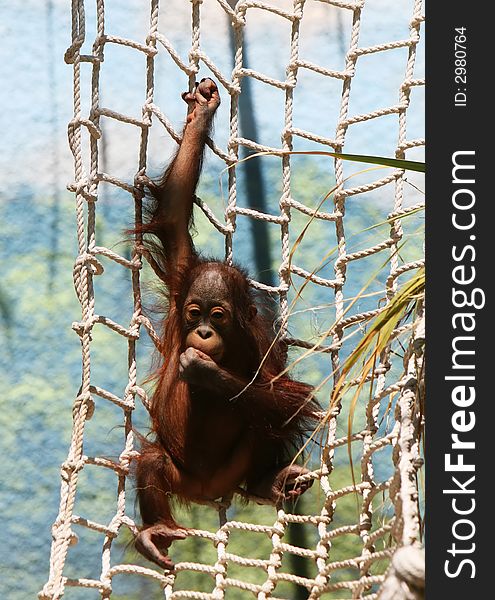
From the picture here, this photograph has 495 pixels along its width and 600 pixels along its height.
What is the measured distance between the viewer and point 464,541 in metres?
1.20

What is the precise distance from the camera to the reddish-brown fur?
206cm

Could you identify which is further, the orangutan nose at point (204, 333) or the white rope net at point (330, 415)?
the orangutan nose at point (204, 333)

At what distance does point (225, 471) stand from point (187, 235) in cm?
52

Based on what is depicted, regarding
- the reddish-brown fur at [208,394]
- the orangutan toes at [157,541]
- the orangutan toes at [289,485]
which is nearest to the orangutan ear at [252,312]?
the reddish-brown fur at [208,394]

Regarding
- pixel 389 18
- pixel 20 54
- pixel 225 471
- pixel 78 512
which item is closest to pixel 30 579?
pixel 78 512

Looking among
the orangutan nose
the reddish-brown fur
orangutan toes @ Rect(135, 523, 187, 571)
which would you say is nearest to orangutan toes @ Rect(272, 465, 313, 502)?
the reddish-brown fur

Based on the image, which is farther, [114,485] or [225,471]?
[114,485]

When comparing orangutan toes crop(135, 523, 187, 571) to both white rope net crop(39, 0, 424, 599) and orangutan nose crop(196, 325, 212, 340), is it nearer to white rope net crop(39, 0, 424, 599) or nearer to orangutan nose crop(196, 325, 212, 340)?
white rope net crop(39, 0, 424, 599)

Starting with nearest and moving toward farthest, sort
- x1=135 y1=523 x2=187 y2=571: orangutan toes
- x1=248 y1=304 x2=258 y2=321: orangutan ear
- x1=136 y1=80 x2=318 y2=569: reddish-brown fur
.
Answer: x1=135 y1=523 x2=187 y2=571: orangutan toes < x1=136 y1=80 x2=318 y2=569: reddish-brown fur < x1=248 y1=304 x2=258 y2=321: orangutan ear

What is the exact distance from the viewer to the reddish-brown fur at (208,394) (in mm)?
2061

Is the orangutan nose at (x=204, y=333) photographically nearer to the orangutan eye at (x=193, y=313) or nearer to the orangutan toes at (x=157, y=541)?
the orangutan eye at (x=193, y=313)

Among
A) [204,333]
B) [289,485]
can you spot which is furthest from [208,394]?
[289,485]

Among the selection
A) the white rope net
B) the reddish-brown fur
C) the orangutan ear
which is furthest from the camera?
the orangutan ear

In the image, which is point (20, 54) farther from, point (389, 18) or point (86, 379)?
point (86, 379)
